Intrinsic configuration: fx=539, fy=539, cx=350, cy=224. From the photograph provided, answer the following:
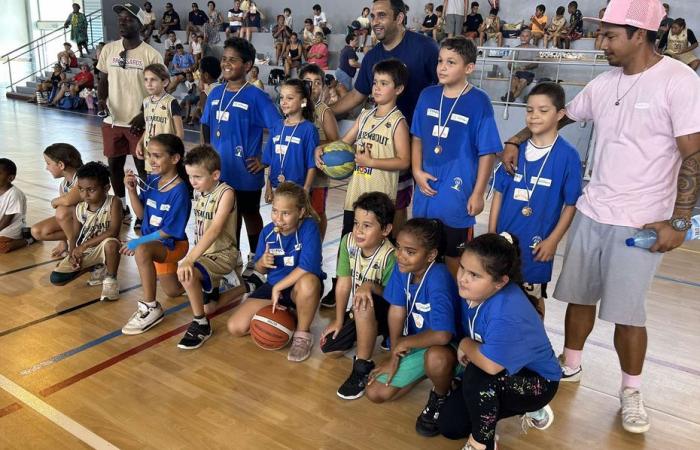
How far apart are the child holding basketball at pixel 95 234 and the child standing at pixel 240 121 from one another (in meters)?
0.89

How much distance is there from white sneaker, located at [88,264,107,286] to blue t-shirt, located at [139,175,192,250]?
2.22 ft

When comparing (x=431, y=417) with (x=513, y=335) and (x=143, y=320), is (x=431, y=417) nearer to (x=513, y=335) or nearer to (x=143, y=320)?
(x=513, y=335)

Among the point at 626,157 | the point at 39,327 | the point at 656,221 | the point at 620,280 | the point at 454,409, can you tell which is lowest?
the point at 39,327

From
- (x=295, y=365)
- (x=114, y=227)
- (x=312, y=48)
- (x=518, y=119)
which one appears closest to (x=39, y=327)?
(x=114, y=227)

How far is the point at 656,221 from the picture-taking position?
241 cm

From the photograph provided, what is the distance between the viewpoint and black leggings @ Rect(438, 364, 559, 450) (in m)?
2.22

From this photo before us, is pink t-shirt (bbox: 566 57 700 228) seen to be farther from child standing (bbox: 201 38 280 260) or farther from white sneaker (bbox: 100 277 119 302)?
white sneaker (bbox: 100 277 119 302)

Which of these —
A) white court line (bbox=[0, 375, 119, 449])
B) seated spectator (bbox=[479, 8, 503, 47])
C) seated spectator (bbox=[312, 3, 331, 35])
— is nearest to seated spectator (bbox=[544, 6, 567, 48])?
seated spectator (bbox=[479, 8, 503, 47])

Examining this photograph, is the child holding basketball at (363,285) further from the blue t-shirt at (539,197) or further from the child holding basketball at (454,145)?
the blue t-shirt at (539,197)

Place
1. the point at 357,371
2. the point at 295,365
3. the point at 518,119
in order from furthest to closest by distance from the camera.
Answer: the point at 518,119 < the point at 295,365 < the point at 357,371

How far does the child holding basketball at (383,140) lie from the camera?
3.18 meters

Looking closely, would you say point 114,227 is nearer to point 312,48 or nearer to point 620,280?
point 620,280

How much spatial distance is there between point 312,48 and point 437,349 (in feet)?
40.7

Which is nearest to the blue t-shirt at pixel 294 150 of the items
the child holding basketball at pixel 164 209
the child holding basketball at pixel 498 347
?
the child holding basketball at pixel 164 209
